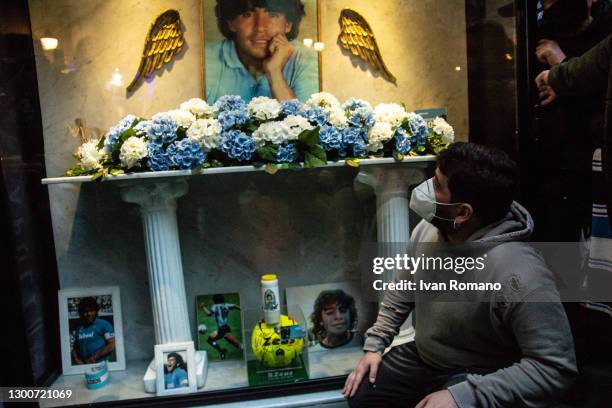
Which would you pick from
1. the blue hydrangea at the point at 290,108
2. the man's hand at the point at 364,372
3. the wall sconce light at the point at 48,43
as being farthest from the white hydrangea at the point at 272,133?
the wall sconce light at the point at 48,43

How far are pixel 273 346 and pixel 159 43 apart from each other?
5.28ft

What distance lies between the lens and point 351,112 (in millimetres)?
2477

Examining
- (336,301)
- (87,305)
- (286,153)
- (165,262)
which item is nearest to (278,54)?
(286,153)

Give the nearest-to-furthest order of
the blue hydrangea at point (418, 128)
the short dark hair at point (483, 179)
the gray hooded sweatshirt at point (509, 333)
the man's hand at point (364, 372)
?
the gray hooded sweatshirt at point (509, 333)
the short dark hair at point (483, 179)
the man's hand at point (364, 372)
the blue hydrangea at point (418, 128)

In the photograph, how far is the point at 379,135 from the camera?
2.41 metres

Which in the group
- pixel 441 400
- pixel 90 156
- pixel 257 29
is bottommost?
pixel 441 400

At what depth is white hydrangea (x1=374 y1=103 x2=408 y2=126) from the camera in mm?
2484

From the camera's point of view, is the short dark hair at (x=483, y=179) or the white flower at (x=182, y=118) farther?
the white flower at (x=182, y=118)

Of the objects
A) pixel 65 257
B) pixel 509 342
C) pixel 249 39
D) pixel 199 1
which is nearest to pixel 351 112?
pixel 249 39

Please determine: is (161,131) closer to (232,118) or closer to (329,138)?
(232,118)

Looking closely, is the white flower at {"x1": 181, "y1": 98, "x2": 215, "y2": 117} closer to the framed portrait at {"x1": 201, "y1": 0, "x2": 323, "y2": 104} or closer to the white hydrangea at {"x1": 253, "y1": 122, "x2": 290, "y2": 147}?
the framed portrait at {"x1": 201, "y1": 0, "x2": 323, "y2": 104}

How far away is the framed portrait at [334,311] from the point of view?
2.74 metres

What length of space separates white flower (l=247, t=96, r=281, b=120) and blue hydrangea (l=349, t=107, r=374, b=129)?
35 cm

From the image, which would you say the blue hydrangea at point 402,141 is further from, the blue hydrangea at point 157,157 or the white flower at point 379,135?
the blue hydrangea at point 157,157
